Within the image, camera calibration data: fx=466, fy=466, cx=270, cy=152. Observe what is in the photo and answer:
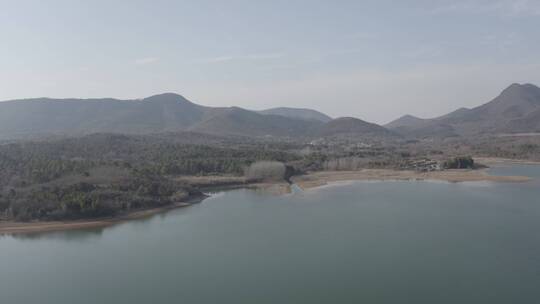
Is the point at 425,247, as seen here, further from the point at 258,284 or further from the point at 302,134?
the point at 302,134

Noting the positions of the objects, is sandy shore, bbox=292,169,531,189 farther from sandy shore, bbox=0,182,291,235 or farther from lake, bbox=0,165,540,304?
sandy shore, bbox=0,182,291,235

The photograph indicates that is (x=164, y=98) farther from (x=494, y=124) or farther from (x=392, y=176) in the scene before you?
(x=392, y=176)

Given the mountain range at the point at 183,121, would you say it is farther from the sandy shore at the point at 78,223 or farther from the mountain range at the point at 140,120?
the sandy shore at the point at 78,223

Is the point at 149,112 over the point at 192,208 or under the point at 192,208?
over

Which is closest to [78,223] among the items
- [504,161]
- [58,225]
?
[58,225]

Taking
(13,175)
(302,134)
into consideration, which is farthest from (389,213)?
(302,134)
